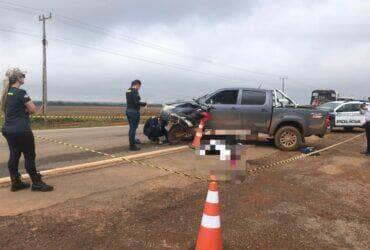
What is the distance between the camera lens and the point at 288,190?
7.97 m

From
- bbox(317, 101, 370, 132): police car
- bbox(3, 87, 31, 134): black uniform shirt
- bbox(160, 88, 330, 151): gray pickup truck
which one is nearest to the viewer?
bbox(3, 87, 31, 134): black uniform shirt

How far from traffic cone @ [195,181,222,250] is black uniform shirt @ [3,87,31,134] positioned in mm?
3336

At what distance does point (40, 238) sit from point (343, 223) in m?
4.03

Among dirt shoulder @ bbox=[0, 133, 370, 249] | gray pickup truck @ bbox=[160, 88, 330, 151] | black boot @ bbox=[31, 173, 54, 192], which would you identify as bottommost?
dirt shoulder @ bbox=[0, 133, 370, 249]

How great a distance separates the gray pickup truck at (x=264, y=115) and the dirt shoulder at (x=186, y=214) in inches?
159

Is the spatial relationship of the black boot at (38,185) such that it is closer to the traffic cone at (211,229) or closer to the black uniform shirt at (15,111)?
the black uniform shirt at (15,111)

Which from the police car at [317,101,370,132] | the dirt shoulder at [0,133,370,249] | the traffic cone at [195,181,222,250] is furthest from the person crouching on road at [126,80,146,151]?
the police car at [317,101,370,132]

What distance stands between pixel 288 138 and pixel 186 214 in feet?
25.0

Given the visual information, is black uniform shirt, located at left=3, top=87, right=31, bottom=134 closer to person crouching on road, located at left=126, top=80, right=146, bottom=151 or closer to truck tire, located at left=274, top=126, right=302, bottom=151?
person crouching on road, located at left=126, top=80, right=146, bottom=151

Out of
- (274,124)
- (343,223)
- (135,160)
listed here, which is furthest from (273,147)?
(343,223)

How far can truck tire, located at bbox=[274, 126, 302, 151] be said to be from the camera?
13.2 m

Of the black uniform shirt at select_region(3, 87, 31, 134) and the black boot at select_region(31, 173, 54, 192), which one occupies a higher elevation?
the black uniform shirt at select_region(3, 87, 31, 134)

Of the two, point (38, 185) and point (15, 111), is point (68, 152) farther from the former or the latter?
point (15, 111)

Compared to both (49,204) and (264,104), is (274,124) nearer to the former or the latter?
→ (264,104)
